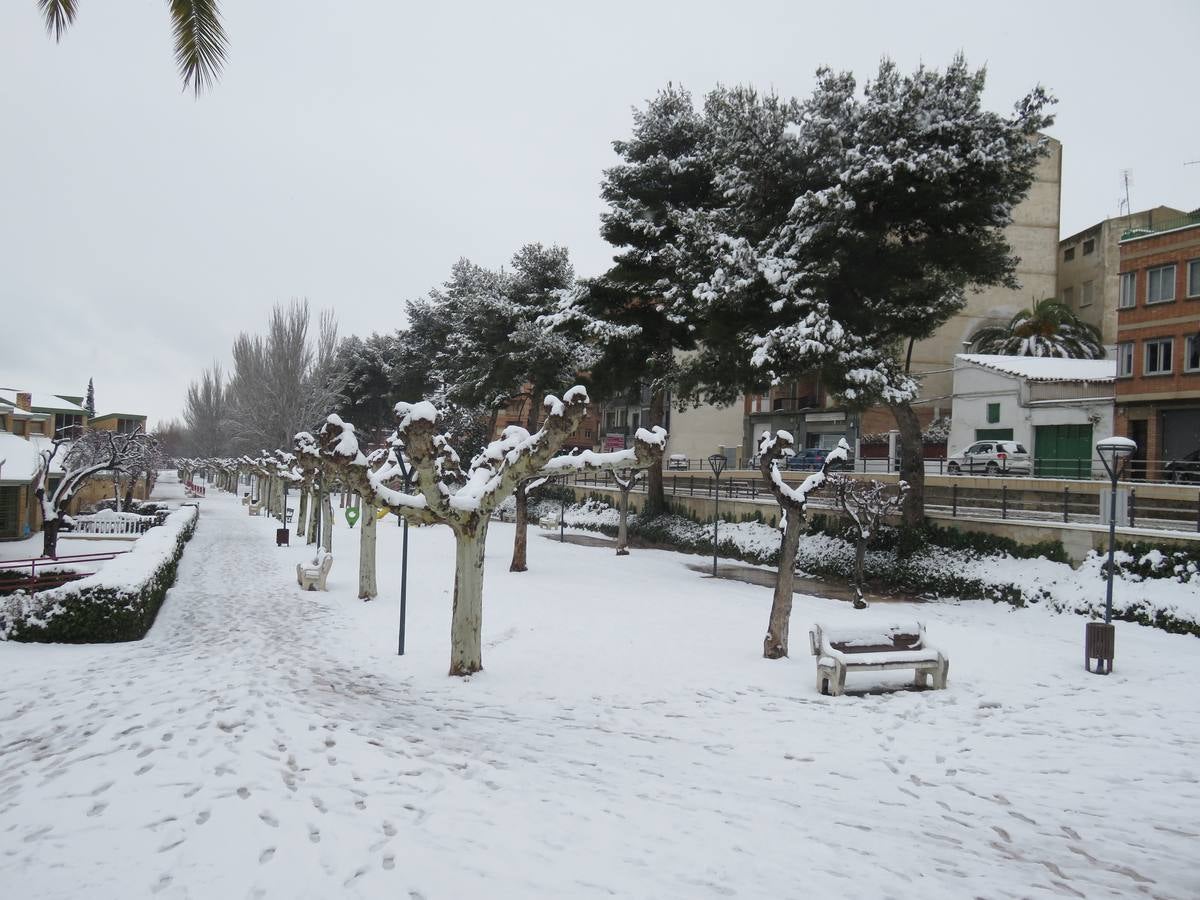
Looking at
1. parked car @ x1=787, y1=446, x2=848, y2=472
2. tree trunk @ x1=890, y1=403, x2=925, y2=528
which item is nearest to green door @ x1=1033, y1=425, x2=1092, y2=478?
parked car @ x1=787, y1=446, x2=848, y2=472

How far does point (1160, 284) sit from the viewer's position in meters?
29.6

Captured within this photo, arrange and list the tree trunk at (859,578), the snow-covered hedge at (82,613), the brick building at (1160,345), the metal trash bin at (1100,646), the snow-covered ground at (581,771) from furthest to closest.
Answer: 1. the brick building at (1160,345)
2. the tree trunk at (859,578)
3. the snow-covered hedge at (82,613)
4. the metal trash bin at (1100,646)
5. the snow-covered ground at (581,771)

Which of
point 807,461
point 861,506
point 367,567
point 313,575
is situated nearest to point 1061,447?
point 807,461

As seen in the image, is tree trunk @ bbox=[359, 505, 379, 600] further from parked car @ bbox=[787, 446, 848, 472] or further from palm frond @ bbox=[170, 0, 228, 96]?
parked car @ bbox=[787, 446, 848, 472]

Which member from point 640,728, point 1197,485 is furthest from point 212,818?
point 1197,485

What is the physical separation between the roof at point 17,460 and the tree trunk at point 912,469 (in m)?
29.5

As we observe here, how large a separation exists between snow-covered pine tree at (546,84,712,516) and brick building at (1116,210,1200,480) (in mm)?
18357

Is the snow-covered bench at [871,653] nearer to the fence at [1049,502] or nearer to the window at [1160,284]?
the fence at [1049,502]

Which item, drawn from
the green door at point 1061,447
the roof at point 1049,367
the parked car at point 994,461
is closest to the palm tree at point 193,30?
the parked car at point 994,461

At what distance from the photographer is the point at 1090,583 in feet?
53.3

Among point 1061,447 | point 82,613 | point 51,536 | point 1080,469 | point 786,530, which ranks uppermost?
point 1061,447

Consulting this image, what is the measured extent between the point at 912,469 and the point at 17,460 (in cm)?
3248

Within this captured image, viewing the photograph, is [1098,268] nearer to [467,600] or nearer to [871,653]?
[871,653]

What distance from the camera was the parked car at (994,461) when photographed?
27.3m
